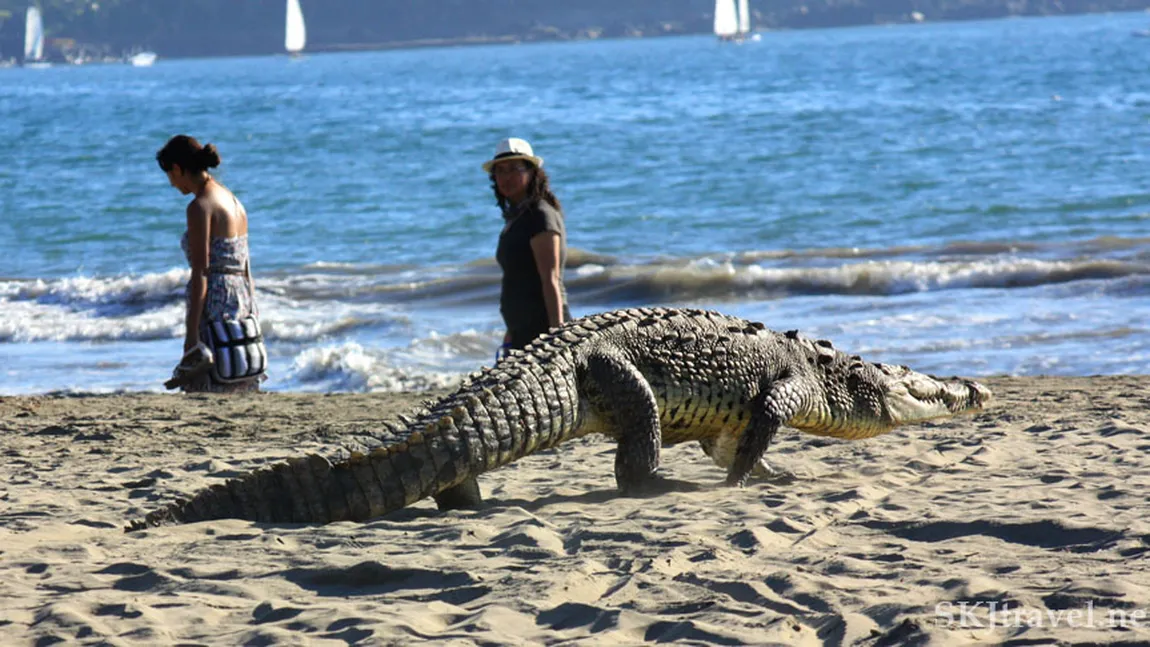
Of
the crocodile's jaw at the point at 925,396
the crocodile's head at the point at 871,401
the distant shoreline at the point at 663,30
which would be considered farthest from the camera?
the distant shoreline at the point at 663,30

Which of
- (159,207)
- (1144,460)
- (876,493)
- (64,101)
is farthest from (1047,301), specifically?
(64,101)

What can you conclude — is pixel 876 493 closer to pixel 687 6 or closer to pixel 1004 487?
pixel 1004 487

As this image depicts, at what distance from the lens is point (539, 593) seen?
13.1 ft

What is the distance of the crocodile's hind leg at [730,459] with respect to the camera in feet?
19.2

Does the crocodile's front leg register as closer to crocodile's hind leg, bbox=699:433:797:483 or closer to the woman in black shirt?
crocodile's hind leg, bbox=699:433:797:483

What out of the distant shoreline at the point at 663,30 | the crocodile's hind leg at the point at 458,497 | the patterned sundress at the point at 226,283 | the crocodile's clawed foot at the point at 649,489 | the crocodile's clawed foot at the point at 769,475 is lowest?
the crocodile's clawed foot at the point at 769,475

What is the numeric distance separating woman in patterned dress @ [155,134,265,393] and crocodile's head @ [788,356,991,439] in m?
3.09

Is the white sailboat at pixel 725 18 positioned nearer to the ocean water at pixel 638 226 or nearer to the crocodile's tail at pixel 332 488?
the ocean water at pixel 638 226

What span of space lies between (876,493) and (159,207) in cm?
2182

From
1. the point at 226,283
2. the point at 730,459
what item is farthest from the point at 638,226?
the point at 730,459

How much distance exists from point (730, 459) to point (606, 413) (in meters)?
0.82

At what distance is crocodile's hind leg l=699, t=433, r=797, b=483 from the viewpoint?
585cm

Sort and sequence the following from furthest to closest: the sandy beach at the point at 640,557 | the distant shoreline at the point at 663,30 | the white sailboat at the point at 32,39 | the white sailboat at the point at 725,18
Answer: the distant shoreline at the point at 663,30
the white sailboat at the point at 32,39
the white sailboat at the point at 725,18
the sandy beach at the point at 640,557

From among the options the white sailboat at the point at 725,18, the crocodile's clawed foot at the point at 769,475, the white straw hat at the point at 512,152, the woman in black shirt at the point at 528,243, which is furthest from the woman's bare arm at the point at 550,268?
the white sailboat at the point at 725,18
